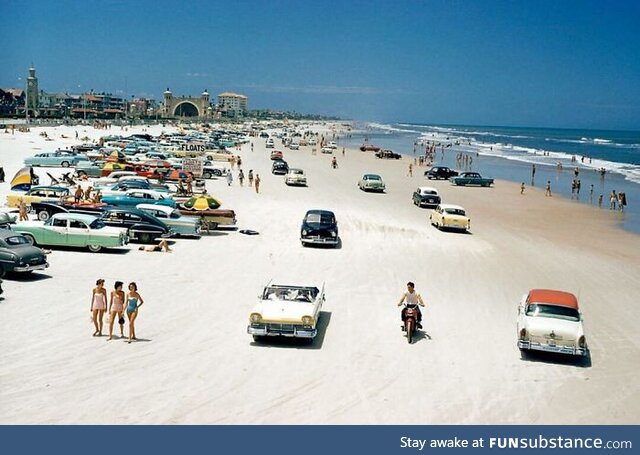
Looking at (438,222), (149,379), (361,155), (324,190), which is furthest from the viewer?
(361,155)

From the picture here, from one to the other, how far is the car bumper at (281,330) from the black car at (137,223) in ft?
37.5

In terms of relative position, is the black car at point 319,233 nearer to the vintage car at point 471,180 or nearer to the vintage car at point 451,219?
the vintage car at point 451,219

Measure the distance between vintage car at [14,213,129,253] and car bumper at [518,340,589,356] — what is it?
13.8m

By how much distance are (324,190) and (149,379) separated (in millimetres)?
34232

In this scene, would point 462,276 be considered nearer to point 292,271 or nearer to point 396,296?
point 396,296

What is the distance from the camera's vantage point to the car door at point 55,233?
71.1ft

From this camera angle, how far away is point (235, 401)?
10961mm

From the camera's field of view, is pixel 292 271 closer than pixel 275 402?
No

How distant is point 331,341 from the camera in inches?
572

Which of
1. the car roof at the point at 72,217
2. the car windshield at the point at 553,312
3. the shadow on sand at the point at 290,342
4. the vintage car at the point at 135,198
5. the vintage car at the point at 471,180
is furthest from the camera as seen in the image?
the vintage car at the point at 471,180

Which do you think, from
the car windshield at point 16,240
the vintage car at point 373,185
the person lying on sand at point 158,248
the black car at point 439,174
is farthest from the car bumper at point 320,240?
the black car at point 439,174

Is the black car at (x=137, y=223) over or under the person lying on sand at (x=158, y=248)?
over

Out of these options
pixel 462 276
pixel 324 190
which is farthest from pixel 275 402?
pixel 324 190

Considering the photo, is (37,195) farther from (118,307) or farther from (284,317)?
(284,317)
